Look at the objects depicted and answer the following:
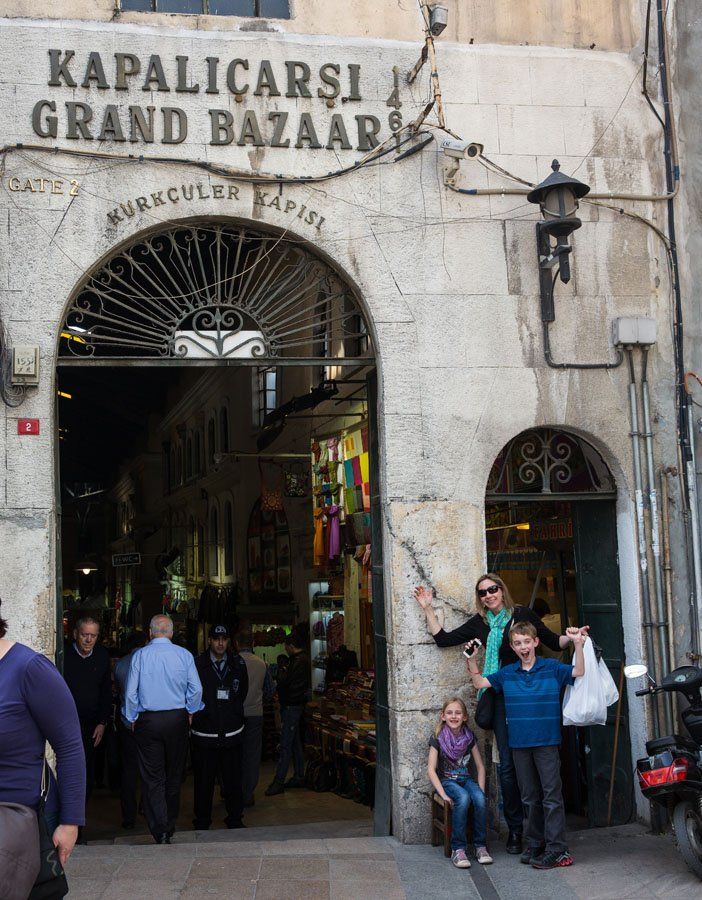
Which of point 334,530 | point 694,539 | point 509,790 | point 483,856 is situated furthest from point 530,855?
point 334,530

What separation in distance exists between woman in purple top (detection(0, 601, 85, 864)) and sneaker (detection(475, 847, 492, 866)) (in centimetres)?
364

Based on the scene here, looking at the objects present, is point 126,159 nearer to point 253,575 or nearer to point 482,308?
point 482,308

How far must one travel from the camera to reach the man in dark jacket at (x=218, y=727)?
9453 mm

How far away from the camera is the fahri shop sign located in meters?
7.74

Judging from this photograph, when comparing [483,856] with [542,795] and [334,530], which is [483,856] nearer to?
[542,795]

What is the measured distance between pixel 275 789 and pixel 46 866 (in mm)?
8001

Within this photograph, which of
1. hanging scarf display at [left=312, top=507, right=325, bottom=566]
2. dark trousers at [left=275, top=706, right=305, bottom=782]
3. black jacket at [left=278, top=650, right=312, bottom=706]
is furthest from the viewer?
hanging scarf display at [left=312, top=507, right=325, bottom=566]

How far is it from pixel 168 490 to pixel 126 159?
20001 mm

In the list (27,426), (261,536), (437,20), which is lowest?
(261,536)

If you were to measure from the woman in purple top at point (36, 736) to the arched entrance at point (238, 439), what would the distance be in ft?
12.2

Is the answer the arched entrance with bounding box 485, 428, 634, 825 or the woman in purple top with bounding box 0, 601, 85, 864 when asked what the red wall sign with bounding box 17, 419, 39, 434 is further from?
the woman in purple top with bounding box 0, 601, 85, 864

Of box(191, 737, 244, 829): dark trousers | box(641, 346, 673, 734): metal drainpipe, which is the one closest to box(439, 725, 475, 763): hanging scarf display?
box(641, 346, 673, 734): metal drainpipe

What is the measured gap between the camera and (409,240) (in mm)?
8141

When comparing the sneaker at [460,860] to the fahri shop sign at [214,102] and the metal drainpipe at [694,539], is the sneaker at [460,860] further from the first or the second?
the fahri shop sign at [214,102]
